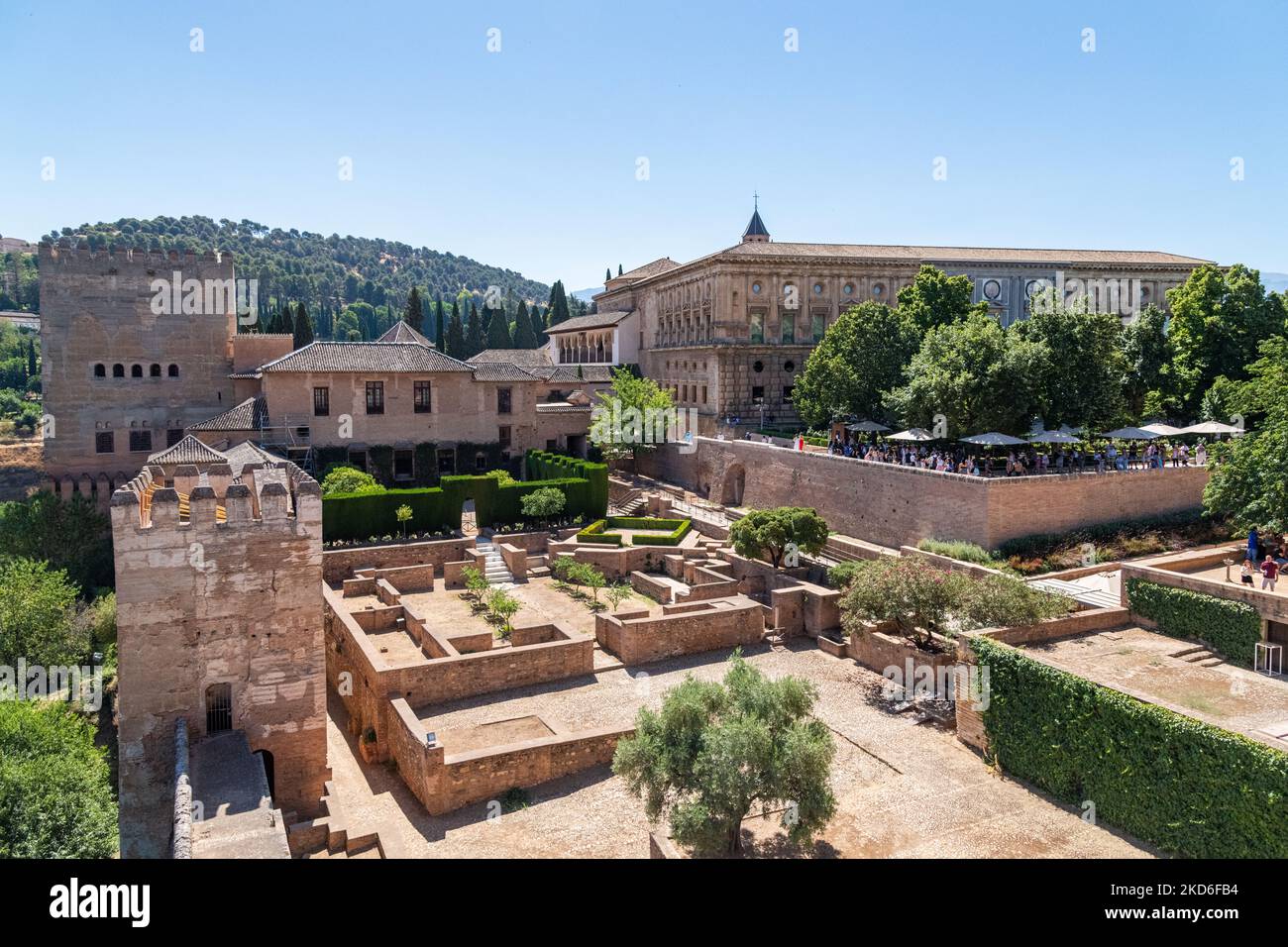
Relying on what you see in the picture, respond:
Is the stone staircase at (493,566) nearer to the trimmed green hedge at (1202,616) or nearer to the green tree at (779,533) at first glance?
the green tree at (779,533)

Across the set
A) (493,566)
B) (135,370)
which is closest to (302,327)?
(135,370)

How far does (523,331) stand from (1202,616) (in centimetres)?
7347

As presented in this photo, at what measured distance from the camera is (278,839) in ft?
35.6

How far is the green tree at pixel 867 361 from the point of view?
3697cm

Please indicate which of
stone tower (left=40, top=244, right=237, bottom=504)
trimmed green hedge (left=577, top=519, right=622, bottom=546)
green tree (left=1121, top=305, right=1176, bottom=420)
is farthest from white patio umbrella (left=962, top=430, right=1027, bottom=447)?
stone tower (left=40, top=244, right=237, bottom=504)

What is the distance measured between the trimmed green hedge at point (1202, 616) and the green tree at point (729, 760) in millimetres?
11035

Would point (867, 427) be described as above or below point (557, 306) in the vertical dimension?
below

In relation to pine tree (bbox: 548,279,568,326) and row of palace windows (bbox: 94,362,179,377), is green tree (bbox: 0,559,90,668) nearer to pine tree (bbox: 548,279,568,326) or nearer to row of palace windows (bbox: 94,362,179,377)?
row of palace windows (bbox: 94,362,179,377)

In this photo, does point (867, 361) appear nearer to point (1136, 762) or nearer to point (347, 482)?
point (347, 482)

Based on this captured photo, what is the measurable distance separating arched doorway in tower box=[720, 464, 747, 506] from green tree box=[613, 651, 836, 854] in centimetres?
2698

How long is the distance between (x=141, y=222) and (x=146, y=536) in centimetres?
20340

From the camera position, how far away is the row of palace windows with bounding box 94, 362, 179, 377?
3841 cm

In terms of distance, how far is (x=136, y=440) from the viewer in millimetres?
39469
